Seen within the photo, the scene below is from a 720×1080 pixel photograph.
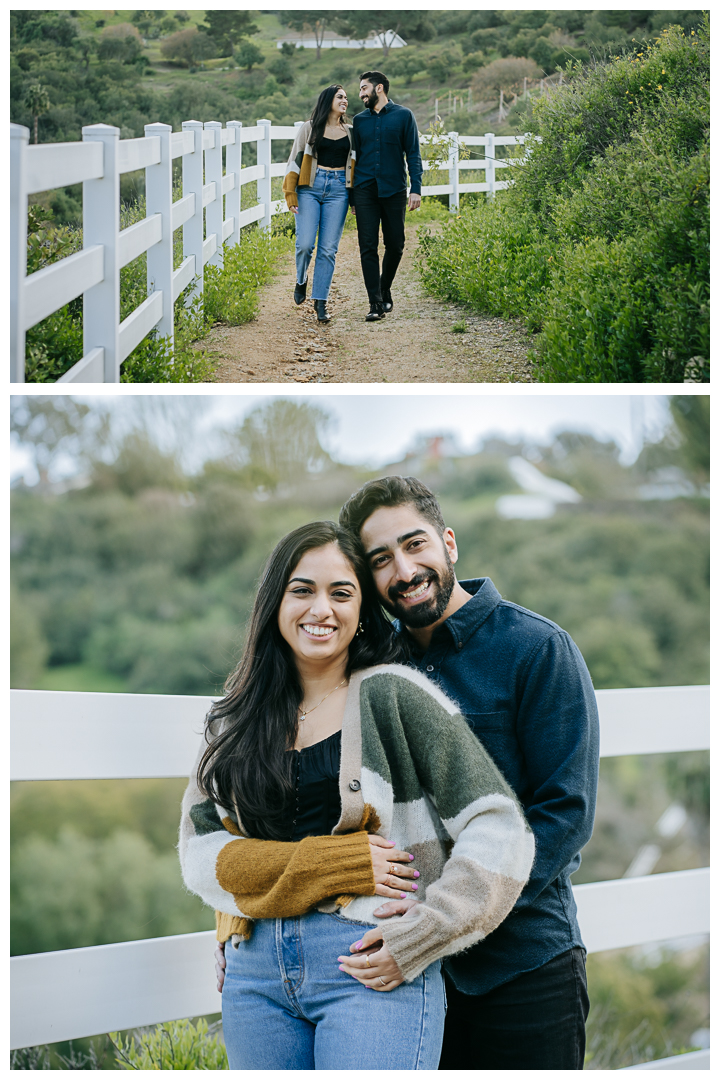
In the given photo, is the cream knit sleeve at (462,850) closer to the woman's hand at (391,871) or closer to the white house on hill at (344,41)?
the woman's hand at (391,871)

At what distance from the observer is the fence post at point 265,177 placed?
648cm

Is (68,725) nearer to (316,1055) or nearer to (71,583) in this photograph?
(316,1055)

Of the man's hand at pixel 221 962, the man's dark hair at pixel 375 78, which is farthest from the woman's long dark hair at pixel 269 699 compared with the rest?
the man's dark hair at pixel 375 78

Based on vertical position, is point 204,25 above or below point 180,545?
above

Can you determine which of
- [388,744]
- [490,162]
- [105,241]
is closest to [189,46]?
[105,241]

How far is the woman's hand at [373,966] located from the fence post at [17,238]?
217 cm

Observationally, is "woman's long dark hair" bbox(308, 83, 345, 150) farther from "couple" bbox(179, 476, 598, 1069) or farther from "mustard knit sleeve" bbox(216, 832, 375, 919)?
"mustard knit sleeve" bbox(216, 832, 375, 919)

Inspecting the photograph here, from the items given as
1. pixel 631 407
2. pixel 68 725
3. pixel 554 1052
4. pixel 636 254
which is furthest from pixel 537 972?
pixel 631 407

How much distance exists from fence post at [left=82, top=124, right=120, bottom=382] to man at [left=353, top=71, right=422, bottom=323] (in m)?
1.54

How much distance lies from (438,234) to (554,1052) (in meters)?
5.16

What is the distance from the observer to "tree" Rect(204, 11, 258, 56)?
4426mm

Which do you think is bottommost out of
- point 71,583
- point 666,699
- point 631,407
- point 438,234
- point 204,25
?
point 71,583

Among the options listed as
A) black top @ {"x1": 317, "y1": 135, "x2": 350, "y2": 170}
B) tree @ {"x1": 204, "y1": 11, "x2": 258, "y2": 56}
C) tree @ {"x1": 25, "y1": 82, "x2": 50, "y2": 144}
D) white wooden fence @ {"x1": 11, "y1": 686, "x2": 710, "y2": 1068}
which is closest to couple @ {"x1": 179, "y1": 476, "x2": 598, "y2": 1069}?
white wooden fence @ {"x1": 11, "y1": 686, "x2": 710, "y2": 1068}

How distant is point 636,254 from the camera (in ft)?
11.2
